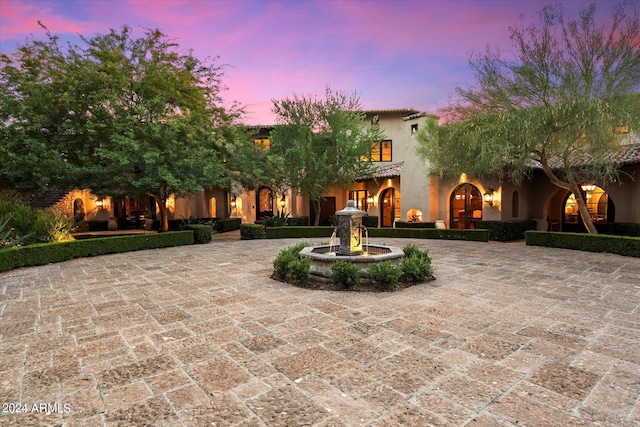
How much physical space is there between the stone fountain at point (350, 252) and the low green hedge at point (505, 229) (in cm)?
874

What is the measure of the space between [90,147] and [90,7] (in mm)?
5719

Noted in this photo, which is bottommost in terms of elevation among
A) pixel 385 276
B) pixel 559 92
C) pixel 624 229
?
pixel 385 276

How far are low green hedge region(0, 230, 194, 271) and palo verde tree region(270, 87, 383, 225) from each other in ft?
→ 20.2

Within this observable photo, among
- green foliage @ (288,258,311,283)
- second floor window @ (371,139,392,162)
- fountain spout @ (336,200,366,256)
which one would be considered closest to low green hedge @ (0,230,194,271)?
green foliage @ (288,258,311,283)

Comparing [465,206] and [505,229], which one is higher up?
[465,206]

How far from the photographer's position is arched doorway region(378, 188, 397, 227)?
20.7 meters

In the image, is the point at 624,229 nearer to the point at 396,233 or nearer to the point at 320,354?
the point at 396,233

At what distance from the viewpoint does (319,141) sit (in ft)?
59.2

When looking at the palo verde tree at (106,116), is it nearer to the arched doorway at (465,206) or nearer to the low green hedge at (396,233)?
the low green hedge at (396,233)

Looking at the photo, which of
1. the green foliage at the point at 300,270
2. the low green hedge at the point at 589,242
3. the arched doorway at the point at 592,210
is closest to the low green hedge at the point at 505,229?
the low green hedge at the point at 589,242

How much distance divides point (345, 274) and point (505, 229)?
37.5 ft

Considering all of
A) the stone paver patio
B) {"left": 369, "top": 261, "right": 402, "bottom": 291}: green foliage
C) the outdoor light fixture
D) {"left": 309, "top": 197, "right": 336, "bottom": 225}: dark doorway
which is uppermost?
the outdoor light fixture

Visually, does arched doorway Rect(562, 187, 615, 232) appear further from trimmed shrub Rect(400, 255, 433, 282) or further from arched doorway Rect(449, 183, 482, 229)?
trimmed shrub Rect(400, 255, 433, 282)

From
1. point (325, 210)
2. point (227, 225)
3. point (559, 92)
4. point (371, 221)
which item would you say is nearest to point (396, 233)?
point (371, 221)
